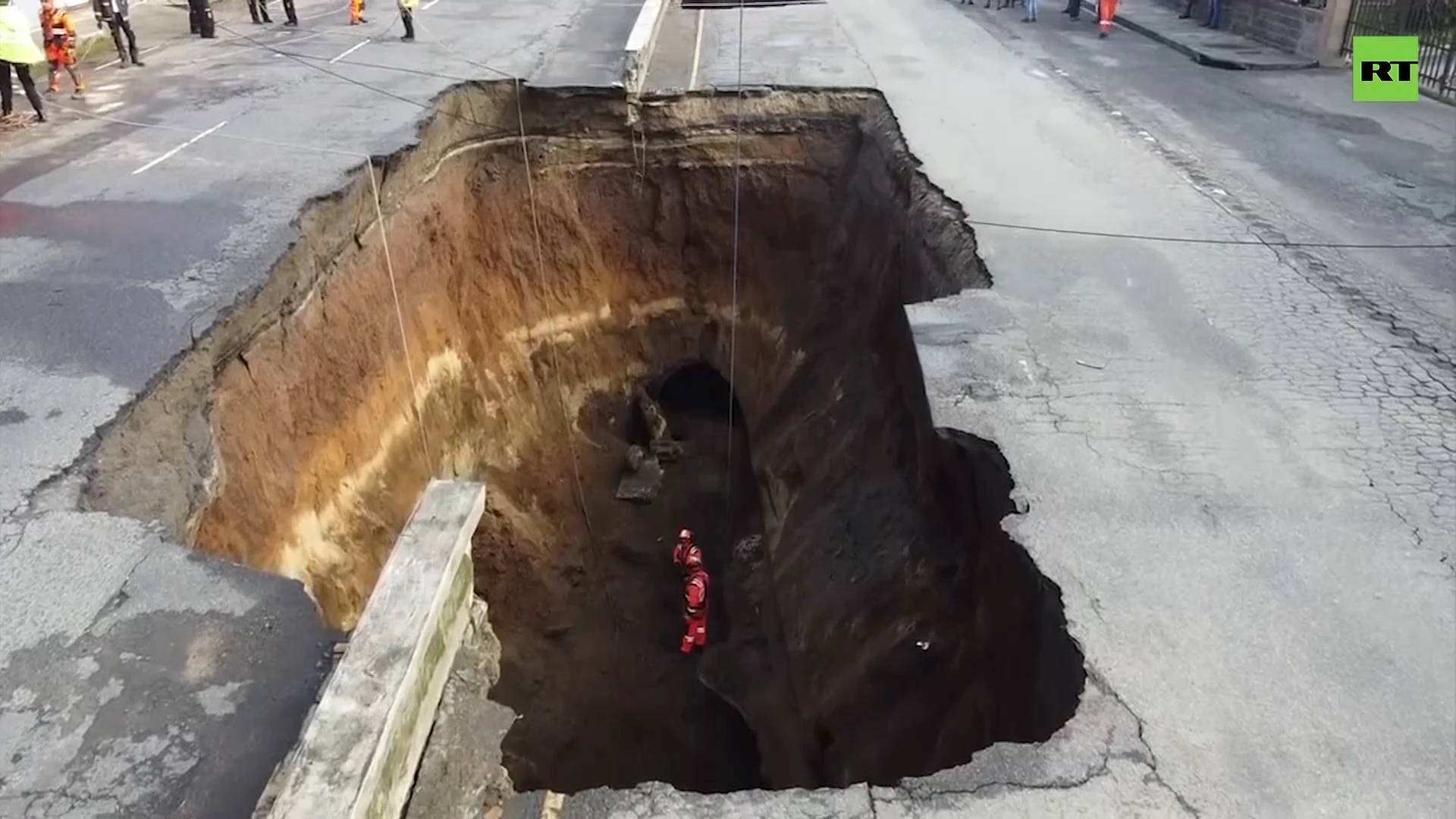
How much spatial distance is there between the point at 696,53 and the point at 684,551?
323 inches

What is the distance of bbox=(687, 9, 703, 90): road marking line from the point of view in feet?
43.2

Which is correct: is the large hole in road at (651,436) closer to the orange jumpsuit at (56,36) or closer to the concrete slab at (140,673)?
the concrete slab at (140,673)

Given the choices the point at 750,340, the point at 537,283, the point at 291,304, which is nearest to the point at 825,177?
the point at 750,340

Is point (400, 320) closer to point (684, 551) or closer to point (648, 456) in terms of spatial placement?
point (684, 551)

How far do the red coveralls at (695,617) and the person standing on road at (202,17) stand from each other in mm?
12406

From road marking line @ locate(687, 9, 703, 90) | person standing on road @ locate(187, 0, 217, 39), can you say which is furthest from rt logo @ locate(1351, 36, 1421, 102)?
person standing on road @ locate(187, 0, 217, 39)

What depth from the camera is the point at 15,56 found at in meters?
10.3

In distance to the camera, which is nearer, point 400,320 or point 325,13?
point 400,320

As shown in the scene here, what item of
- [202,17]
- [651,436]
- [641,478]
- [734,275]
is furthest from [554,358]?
[202,17]

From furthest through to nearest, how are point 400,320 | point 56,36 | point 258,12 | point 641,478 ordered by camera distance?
point 258,12 → point 641,478 → point 56,36 → point 400,320

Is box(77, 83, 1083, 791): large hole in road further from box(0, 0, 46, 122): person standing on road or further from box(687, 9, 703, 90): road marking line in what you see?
box(0, 0, 46, 122): person standing on road

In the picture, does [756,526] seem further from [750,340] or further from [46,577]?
[46,577]

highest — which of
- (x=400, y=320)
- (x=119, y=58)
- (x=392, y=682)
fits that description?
(x=119, y=58)

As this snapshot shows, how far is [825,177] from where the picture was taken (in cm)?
1265
